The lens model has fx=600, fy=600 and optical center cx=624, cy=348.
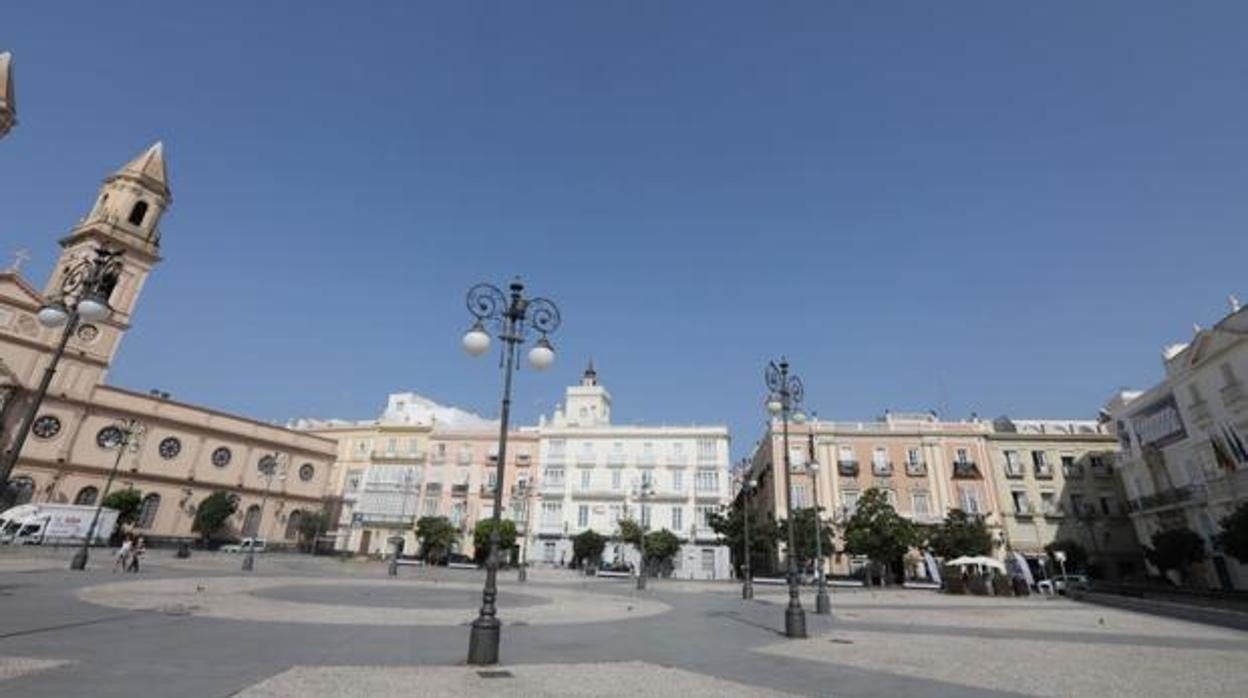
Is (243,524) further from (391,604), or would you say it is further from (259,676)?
(259,676)

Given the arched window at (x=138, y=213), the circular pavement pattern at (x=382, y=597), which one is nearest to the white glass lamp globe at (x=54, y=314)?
the circular pavement pattern at (x=382, y=597)

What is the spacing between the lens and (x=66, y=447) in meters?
44.8

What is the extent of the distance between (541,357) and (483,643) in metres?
4.40

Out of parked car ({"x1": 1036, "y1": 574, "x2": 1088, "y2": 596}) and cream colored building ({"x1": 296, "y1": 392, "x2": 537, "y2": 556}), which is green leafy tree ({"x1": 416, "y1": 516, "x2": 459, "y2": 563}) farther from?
parked car ({"x1": 1036, "y1": 574, "x2": 1088, "y2": 596})

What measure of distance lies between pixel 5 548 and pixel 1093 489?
70.1m

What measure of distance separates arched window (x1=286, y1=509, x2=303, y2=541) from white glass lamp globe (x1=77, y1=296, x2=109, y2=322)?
54754mm

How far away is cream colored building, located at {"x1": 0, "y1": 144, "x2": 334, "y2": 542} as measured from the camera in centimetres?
4441

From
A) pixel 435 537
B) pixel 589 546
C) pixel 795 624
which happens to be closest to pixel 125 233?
pixel 435 537

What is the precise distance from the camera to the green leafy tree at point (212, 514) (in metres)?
49.2

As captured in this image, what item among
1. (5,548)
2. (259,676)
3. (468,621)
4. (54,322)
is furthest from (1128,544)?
(5,548)

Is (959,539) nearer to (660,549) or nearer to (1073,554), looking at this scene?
(1073,554)

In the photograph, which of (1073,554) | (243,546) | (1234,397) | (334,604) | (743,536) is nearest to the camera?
(334,604)

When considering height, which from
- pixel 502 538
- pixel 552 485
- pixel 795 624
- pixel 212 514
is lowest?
pixel 795 624

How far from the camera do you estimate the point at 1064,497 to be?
48219 millimetres
